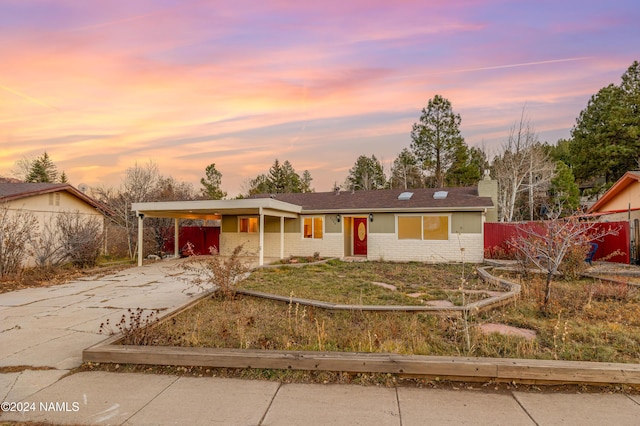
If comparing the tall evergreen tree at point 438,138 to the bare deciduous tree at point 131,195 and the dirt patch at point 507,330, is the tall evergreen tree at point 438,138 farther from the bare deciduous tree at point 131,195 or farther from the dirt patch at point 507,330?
A: the dirt patch at point 507,330

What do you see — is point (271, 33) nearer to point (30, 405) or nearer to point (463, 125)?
point (30, 405)

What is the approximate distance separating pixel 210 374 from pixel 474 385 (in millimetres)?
2661

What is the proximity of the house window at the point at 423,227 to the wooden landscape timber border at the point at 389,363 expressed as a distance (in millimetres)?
11099

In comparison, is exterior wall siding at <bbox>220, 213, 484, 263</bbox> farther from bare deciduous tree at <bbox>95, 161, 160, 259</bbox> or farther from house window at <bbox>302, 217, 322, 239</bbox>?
bare deciduous tree at <bbox>95, 161, 160, 259</bbox>

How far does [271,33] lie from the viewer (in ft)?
34.5

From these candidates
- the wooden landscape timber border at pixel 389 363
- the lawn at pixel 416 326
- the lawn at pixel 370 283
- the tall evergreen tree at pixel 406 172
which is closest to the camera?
the wooden landscape timber border at pixel 389 363

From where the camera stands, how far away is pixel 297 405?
292 cm

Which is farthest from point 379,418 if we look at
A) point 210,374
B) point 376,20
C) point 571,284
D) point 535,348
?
point 376,20

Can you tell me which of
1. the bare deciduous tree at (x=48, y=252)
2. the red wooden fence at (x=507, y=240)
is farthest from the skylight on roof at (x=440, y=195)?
the bare deciduous tree at (x=48, y=252)

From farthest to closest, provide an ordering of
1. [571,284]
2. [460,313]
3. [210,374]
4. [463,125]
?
[463,125] < [571,284] < [460,313] < [210,374]

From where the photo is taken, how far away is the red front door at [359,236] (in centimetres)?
1640

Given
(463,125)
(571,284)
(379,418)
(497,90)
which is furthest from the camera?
(463,125)

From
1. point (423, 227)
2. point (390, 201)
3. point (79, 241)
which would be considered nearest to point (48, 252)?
point (79, 241)

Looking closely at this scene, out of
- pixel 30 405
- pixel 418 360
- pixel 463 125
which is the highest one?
pixel 463 125
